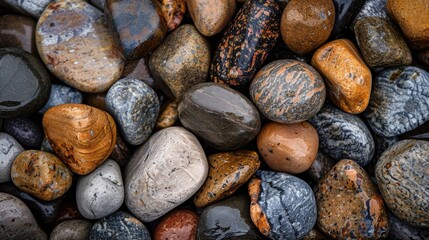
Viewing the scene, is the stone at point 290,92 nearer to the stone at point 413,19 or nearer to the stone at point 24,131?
the stone at point 413,19

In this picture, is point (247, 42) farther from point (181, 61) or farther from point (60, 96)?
point (60, 96)

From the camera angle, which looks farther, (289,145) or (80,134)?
(289,145)

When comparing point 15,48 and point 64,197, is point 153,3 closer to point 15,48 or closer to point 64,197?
point 15,48

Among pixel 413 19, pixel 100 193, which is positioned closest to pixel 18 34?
pixel 100 193

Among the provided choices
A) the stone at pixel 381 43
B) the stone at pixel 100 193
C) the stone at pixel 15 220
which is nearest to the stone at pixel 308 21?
the stone at pixel 381 43

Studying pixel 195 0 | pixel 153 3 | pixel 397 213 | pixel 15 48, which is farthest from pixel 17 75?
pixel 397 213
